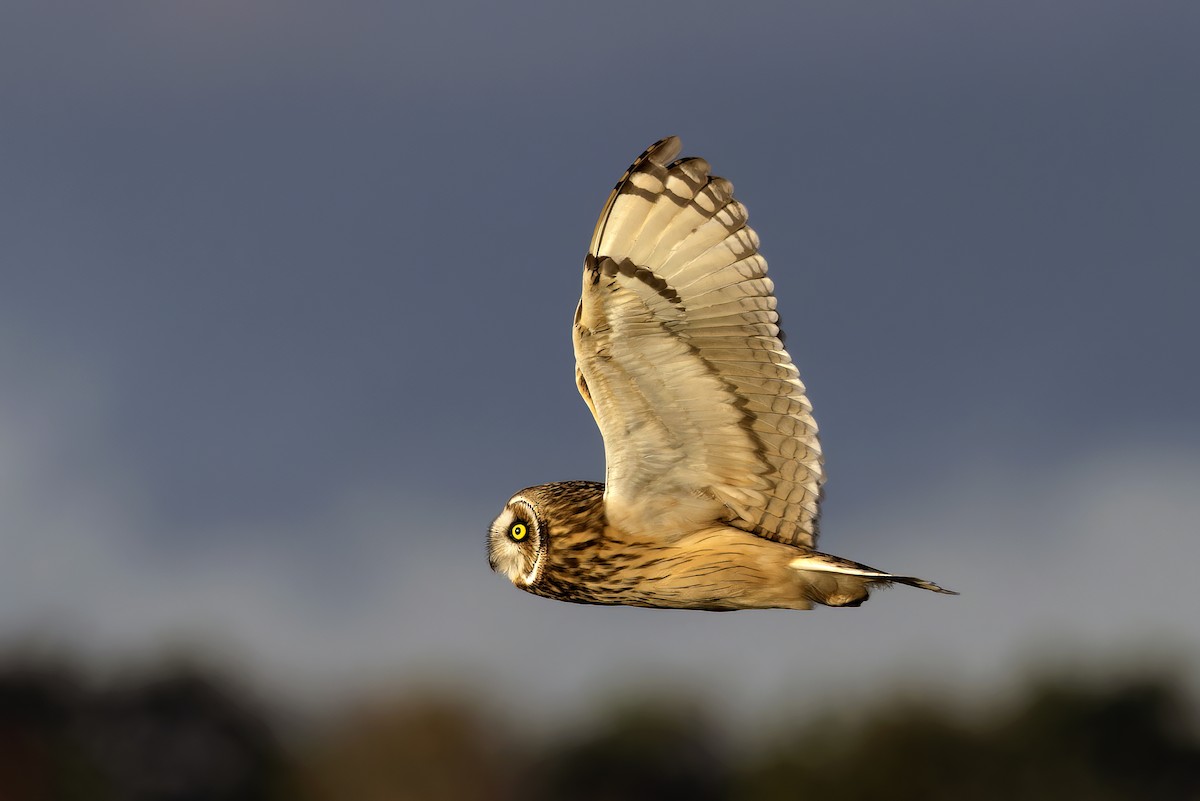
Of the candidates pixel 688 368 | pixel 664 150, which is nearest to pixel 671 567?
pixel 688 368

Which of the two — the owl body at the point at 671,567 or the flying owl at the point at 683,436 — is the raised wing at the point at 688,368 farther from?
the owl body at the point at 671,567

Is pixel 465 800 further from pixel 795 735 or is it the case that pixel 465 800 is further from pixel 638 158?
pixel 638 158

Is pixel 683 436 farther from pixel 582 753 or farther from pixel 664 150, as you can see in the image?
pixel 582 753

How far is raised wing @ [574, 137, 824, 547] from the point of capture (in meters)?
6.58

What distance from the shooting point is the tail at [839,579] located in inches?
263

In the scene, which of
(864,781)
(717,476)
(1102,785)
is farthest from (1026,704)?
(717,476)

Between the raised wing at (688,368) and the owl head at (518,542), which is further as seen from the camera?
the owl head at (518,542)

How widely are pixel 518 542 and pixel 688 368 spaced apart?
55.0 inches

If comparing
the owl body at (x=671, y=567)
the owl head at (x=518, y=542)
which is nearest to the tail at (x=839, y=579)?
the owl body at (x=671, y=567)

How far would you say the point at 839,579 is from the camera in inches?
274

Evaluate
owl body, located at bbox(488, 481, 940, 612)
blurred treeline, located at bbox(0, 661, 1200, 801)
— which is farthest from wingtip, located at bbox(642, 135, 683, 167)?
blurred treeline, located at bbox(0, 661, 1200, 801)

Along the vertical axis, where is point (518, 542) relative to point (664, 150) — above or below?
below

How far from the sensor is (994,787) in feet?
118

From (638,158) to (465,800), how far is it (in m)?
32.5
